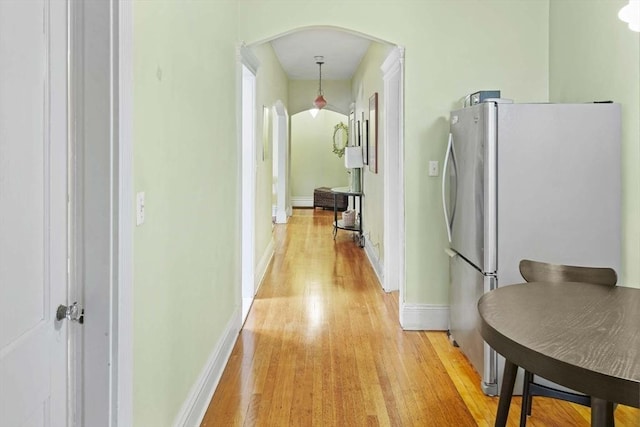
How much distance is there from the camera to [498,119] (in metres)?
2.74

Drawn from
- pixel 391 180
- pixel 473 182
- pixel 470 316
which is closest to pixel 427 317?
pixel 470 316

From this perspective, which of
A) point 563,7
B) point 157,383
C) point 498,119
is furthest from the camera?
point 563,7

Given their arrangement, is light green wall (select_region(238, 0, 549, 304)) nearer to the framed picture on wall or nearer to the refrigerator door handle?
the refrigerator door handle

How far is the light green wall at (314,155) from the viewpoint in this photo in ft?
41.7

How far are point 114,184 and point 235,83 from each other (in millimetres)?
2244

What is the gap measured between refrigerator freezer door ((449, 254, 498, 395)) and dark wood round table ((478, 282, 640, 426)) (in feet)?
2.24

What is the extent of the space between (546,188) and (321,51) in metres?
4.83

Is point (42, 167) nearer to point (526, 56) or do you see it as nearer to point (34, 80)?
point (34, 80)

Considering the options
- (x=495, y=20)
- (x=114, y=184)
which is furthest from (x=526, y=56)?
(x=114, y=184)

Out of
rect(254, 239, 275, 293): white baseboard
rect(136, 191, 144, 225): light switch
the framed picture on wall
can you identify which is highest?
the framed picture on wall

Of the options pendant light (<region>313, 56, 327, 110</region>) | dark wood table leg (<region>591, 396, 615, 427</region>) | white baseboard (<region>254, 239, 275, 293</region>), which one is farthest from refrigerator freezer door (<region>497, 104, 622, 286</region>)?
pendant light (<region>313, 56, 327, 110</region>)

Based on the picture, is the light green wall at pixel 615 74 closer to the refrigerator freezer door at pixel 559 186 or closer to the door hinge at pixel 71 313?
the refrigerator freezer door at pixel 559 186

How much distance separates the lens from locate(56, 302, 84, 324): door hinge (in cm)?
134

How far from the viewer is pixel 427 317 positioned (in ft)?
12.6
